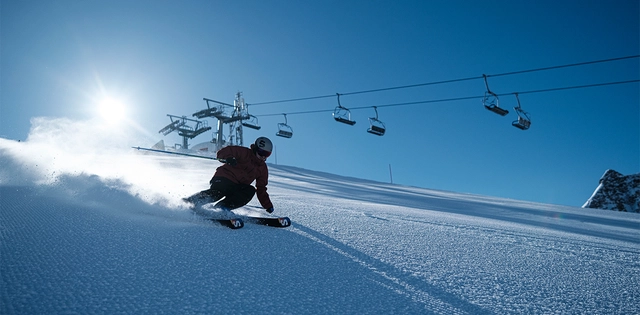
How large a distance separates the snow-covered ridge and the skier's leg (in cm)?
2579

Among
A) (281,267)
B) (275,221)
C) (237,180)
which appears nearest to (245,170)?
(237,180)

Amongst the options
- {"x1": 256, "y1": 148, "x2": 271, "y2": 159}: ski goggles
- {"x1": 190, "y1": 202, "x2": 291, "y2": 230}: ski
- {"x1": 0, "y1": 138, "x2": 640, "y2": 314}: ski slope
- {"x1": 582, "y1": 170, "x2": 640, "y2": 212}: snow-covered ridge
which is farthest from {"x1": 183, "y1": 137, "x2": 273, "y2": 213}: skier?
{"x1": 582, "y1": 170, "x2": 640, "y2": 212}: snow-covered ridge

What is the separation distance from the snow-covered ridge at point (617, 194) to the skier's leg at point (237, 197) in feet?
84.6

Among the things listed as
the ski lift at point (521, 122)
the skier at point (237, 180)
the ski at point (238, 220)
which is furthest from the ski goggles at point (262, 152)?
the ski lift at point (521, 122)

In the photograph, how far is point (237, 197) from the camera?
4180mm

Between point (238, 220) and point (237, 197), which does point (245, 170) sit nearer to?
point (237, 197)

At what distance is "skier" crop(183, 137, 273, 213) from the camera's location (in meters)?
4.13

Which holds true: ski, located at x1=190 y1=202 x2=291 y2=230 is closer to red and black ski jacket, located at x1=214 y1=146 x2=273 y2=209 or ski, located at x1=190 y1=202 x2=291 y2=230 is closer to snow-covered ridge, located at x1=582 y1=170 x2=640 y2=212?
red and black ski jacket, located at x1=214 y1=146 x2=273 y2=209

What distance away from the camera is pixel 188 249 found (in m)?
2.32

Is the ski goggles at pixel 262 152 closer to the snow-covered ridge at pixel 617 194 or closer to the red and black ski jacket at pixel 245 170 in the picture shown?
the red and black ski jacket at pixel 245 170

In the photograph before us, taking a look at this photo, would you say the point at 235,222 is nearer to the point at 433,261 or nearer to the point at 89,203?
the point at 433,261

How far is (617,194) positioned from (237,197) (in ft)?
90.6

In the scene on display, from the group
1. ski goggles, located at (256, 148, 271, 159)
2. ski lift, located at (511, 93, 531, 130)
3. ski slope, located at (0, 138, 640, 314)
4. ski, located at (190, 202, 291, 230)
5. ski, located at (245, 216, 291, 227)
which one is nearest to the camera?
ski slope, located at (0, 138, 640, 314)

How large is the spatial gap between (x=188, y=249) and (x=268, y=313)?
1170 mm
